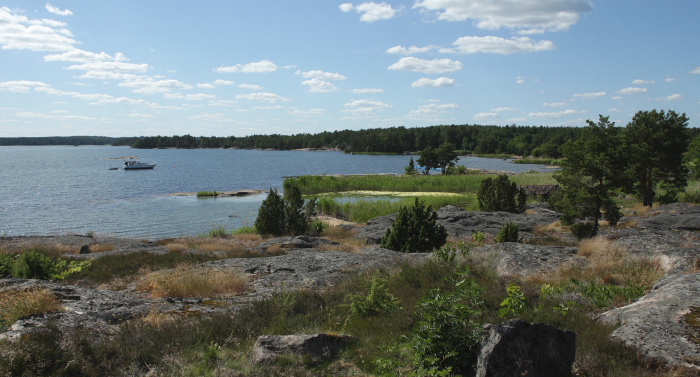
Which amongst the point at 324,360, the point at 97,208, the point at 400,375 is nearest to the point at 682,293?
the point at 400,375

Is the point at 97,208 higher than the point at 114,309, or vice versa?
the point at 114,309

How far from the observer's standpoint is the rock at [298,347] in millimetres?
5574

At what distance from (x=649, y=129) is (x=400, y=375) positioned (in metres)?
31.8

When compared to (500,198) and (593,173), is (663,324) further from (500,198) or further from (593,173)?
(500,198)

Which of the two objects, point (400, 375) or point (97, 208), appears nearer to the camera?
point (400, 375)

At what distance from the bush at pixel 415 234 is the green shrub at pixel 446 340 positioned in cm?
1169

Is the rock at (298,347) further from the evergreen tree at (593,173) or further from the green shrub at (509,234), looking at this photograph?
the evergreen tree at (593,173)

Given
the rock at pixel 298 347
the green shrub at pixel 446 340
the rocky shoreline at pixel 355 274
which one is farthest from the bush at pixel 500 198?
the rock at pixel 298 347

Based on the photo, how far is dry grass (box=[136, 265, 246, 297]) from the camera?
9.67m

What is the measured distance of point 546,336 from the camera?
4727 mm

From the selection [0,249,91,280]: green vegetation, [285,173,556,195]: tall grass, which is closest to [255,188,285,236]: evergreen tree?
[0,249,91,280]: green vegetation

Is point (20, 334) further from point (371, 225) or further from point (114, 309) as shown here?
point (371, 225)

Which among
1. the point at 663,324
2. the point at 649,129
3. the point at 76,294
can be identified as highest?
the point at 649,129

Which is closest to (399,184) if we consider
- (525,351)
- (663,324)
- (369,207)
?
(369,207)
